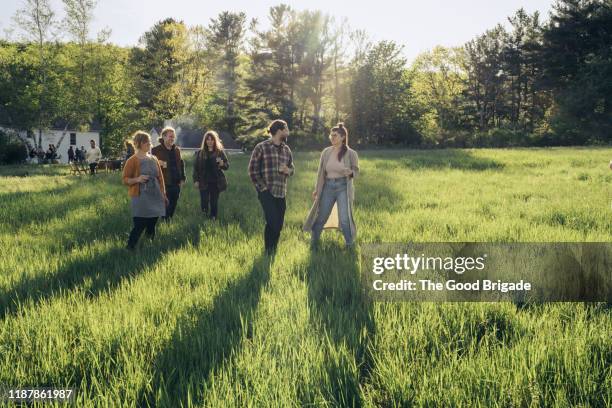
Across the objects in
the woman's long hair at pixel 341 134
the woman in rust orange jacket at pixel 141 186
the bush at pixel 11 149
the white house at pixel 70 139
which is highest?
the white house at pixel 70 139

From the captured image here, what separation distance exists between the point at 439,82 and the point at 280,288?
65993 millimetres

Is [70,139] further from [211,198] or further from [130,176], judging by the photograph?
[130,176]

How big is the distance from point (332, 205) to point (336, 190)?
0.26 m

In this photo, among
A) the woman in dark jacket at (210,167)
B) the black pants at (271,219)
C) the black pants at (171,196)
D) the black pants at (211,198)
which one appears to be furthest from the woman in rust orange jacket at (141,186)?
the woman in dark jacket at (210,167)

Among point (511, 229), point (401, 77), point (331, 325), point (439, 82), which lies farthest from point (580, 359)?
point (439, 82)

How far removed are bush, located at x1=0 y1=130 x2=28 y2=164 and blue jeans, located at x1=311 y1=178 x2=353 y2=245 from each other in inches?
1527

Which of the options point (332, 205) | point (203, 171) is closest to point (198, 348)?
point (332, 205)

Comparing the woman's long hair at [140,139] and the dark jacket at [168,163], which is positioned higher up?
the woman's long hair at [140,139]

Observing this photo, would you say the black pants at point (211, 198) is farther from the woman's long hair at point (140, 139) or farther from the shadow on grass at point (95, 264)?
the woman's long hair at point (140, 139)

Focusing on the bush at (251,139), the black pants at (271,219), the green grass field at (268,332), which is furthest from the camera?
the bush at (251,139)

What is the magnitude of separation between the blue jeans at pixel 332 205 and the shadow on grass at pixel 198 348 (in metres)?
2.46

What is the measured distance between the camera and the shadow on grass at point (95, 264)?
4.34 m

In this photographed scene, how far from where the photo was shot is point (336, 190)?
662cm

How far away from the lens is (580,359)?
2652mm
